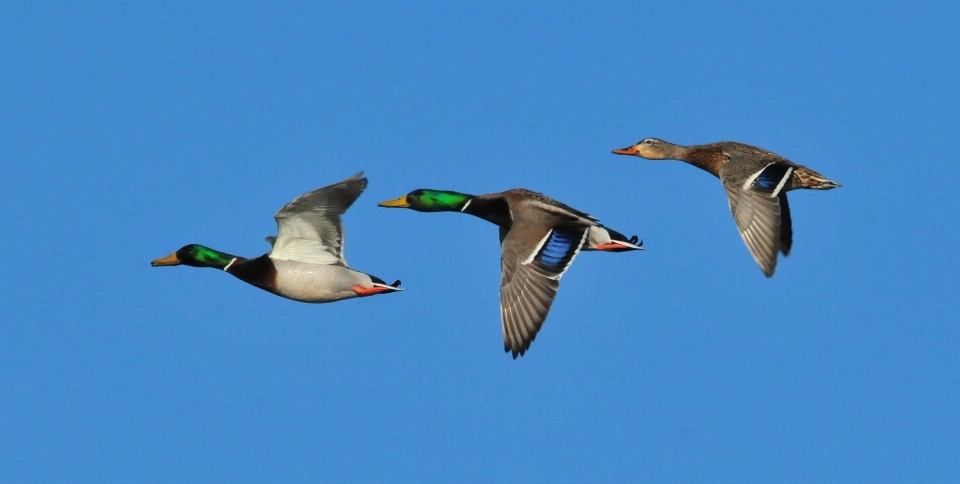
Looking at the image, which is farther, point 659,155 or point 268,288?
point 659,155

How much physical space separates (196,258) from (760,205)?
18.9 feet

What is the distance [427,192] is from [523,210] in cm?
151

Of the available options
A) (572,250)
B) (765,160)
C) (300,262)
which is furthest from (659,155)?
(300,262)

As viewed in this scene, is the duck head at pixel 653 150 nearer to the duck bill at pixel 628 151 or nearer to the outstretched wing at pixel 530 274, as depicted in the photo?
the duck bill at pixel 628 151

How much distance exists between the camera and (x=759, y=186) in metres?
17.6

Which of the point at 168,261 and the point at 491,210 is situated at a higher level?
the point at 491,210

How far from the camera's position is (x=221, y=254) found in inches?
710

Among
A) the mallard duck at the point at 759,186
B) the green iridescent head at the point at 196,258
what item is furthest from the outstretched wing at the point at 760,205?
the green iridescent head at the point at 196,258

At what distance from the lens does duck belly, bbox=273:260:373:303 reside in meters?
17.2

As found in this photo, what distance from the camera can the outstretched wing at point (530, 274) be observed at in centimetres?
1631

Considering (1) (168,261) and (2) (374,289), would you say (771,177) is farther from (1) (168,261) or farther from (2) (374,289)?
(1) (168,261)

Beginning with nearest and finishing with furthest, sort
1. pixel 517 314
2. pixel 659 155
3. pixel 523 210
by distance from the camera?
pixel 517 314, pixel 523 210, pixel 659 155

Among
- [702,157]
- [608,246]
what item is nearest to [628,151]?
[702,157]

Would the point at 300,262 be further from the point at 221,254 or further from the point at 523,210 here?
the point at 523,210
